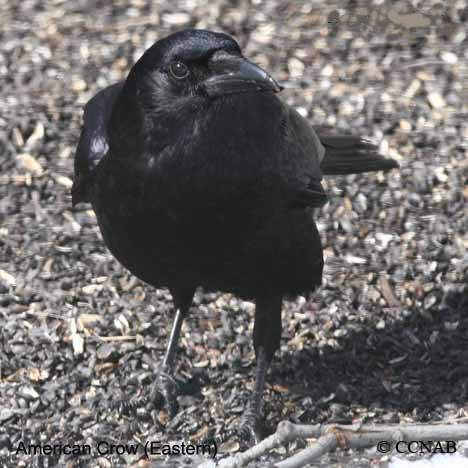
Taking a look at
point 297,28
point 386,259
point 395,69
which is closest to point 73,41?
point 297,28

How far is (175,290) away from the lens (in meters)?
5.63

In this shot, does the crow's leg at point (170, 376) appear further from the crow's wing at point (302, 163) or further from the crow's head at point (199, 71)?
the crow's head at point (199, 71)

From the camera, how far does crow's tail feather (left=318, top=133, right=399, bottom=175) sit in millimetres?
6383

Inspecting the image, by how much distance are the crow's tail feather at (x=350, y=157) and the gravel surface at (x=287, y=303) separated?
0.51 metres

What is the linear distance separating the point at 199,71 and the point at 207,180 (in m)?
0.45

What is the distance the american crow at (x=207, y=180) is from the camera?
15.5 feet

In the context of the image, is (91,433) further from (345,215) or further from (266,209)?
(345,215)

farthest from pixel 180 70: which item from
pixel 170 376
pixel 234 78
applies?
pixel 170 376

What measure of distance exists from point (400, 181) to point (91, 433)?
2676 mm

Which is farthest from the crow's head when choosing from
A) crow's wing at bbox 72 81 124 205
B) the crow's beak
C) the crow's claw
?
the crow's claw

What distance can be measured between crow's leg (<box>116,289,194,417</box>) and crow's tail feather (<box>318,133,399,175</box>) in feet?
3.70

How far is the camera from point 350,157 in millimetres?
6418

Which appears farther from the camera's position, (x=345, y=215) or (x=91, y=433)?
(x=345, y=215)

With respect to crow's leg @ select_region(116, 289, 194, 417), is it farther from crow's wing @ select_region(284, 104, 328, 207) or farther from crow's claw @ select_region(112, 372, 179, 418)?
crow's wing @ select_region(284, 104, 328, 207)
